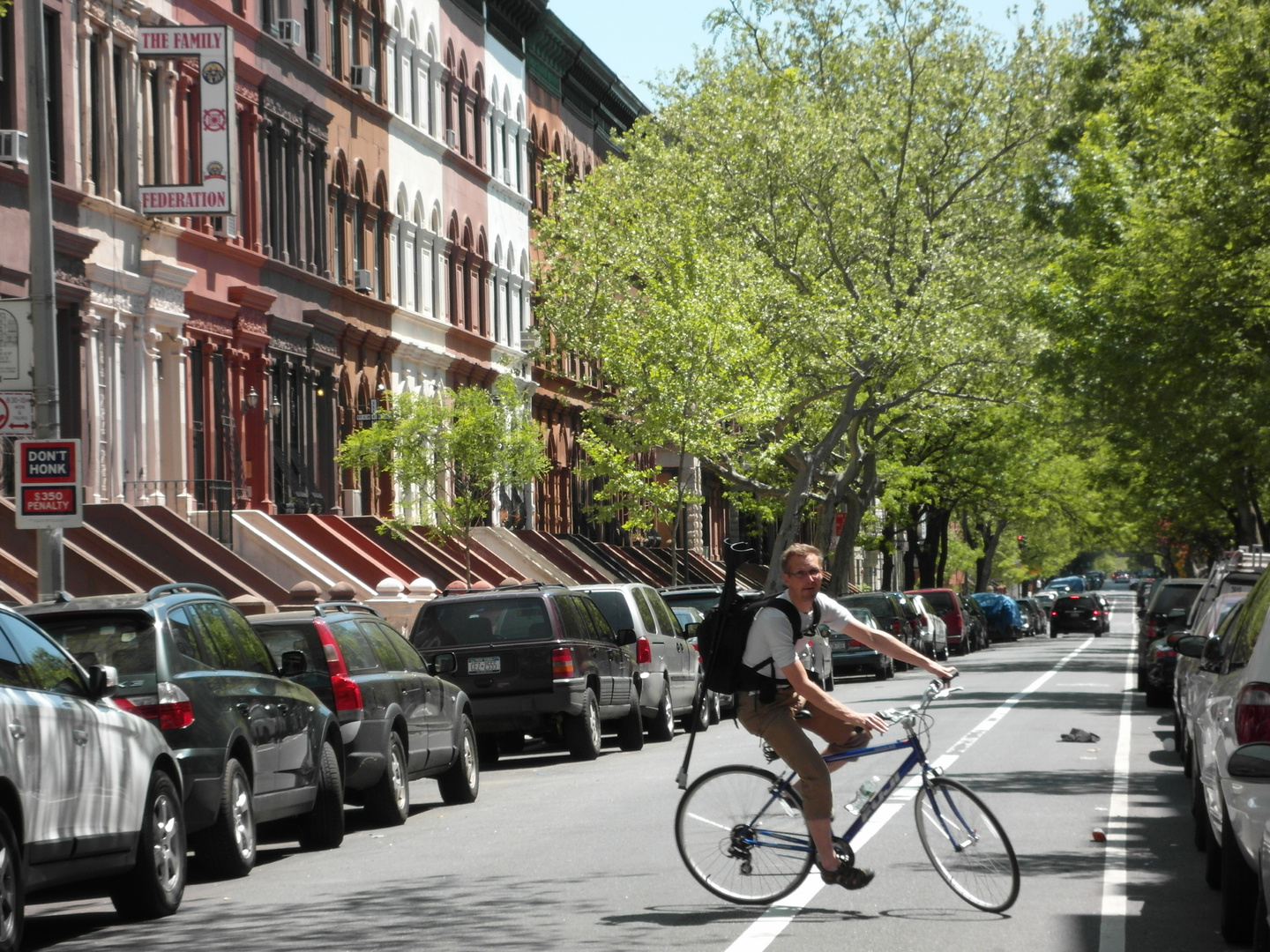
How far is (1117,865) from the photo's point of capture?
1206 cm

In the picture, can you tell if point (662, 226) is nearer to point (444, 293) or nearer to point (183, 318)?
point (444, 293)

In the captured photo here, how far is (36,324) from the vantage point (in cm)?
1784

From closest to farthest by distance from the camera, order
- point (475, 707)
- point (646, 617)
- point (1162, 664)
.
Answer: point (475, 707)
point (646, 617)
point (1162, 664)

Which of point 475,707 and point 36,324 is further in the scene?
point 475,707

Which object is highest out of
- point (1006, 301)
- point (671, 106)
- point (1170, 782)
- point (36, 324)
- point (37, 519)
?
point (671, 106)

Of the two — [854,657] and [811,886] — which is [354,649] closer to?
[811,886]

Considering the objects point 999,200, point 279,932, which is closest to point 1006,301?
point 999,200

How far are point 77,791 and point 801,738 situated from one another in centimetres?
339

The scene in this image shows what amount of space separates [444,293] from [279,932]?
37.9 metres

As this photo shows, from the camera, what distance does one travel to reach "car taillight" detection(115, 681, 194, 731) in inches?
450

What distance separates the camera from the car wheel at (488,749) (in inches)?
878

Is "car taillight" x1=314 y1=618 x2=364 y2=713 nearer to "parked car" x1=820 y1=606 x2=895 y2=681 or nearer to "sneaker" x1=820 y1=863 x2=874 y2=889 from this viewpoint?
"sneaker" x1=820 y1=863 x2=874 y2=889

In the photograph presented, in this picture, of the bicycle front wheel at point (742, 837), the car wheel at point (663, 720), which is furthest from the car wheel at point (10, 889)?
the car wheel at point (663, 720)

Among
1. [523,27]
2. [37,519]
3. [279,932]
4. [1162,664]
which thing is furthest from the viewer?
[523,27]
